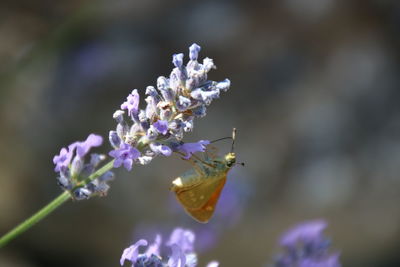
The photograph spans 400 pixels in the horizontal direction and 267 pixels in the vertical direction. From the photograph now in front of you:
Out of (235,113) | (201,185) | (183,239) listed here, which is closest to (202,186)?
(201,185)

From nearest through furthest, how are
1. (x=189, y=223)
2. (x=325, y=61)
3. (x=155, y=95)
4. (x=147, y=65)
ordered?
1. (x=155, y=95)
2. (x=189, y=223)
3. (x=147, y=65)
4. (x=325, y=61)

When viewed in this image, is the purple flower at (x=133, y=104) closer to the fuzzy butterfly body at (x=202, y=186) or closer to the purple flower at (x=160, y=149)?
the purple flower at (x=160, y=149)

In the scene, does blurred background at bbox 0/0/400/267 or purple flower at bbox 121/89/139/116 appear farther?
blurred background at bbox 0/0/400/267

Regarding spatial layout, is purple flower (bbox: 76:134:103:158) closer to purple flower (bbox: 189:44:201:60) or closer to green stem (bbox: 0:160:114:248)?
green stem (bbox: 0:160:114:248)

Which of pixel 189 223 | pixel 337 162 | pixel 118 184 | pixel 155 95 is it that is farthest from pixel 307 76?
pixel 155 95

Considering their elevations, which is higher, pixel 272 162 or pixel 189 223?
pixel 272 162

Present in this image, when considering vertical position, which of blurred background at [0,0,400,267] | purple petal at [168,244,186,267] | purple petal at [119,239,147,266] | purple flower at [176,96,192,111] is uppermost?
blurred background at [0,0,400,267]

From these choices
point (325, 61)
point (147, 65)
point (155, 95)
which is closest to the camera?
point (155, 95)

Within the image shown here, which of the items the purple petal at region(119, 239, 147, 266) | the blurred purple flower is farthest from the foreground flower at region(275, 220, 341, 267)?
the purple petal at region(119, 239, 147, 266)

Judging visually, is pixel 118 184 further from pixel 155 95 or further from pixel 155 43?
pixel 155 95
